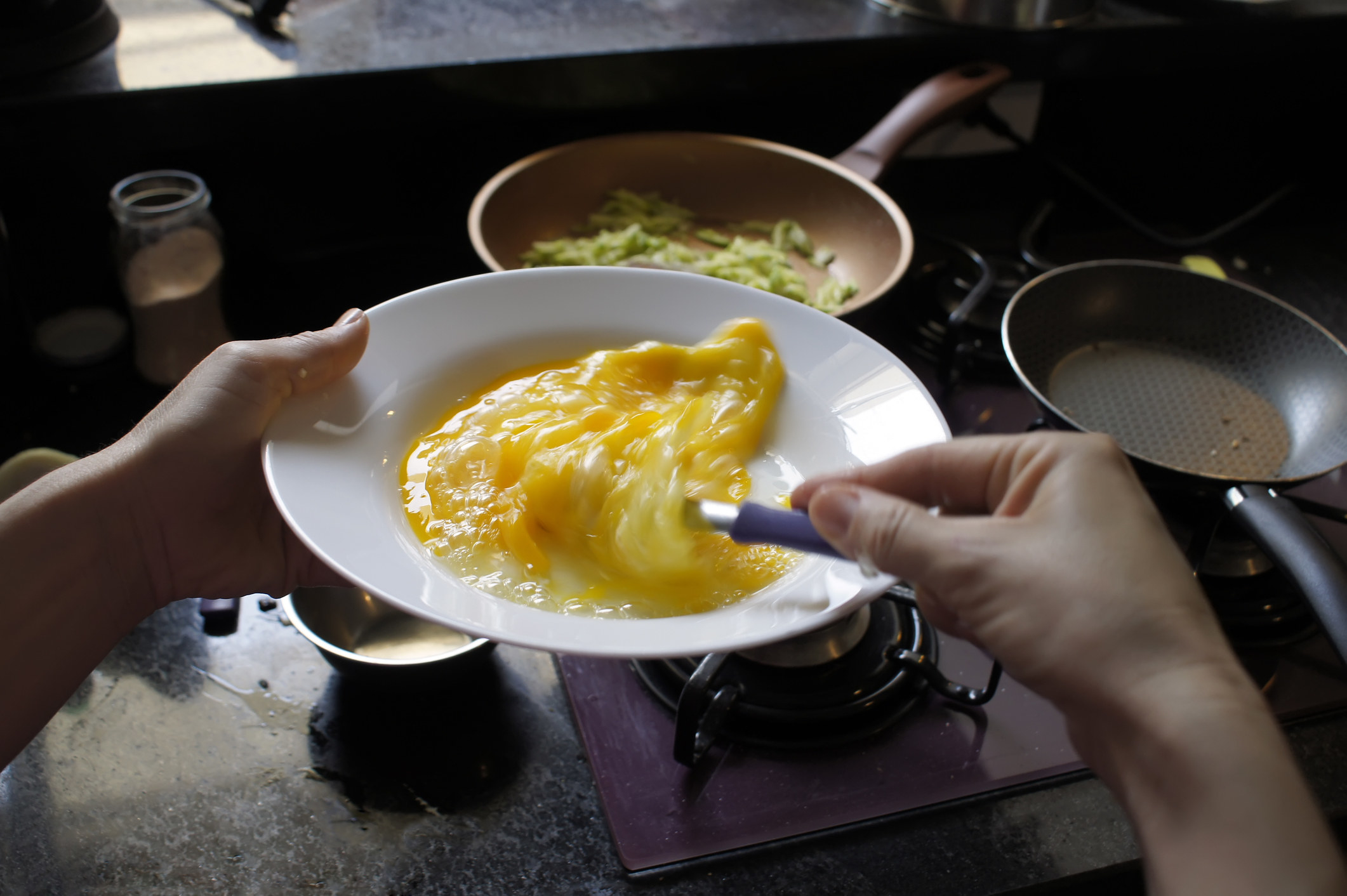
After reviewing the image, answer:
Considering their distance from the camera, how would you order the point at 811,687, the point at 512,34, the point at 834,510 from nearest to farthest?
the point at 834,510
the point at 811,687
the point at 512,34

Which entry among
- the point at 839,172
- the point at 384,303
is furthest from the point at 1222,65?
the point at 384,303

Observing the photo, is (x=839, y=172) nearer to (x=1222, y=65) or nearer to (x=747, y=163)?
(x=747, y=163)

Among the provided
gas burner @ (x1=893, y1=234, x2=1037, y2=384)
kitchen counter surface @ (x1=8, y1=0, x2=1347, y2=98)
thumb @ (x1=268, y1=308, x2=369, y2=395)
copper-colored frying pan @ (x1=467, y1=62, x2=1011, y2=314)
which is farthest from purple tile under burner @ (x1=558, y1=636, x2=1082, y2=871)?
kitchen counter surface @ (x1=8, y1=0, x2=1347, y2=98)

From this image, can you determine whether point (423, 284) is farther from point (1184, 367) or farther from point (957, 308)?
point (1184, 367)

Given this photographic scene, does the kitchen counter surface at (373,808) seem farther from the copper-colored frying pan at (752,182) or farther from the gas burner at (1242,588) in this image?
the copper-colored frying pan at (752,182)

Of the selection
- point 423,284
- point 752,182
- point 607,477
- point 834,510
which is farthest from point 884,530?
point 423,284

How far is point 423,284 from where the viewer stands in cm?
147

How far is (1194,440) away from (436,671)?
37.4 inches

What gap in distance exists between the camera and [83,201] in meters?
1.30

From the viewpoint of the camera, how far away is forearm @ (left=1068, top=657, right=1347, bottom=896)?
476mm

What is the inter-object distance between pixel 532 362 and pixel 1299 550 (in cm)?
72

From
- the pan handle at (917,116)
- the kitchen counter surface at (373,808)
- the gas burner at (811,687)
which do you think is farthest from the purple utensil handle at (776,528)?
the pan handle at (917,116)

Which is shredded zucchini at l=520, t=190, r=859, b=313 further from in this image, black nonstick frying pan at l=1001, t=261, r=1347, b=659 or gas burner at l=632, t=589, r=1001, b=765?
gas burner at l=632, t=589, r=1001, b=765

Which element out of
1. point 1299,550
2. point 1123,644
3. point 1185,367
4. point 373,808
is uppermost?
point 1123,644
